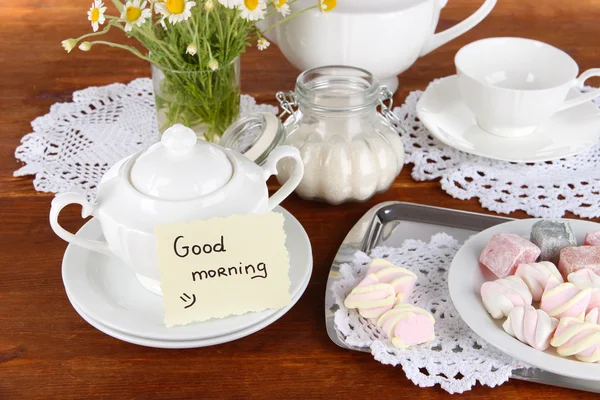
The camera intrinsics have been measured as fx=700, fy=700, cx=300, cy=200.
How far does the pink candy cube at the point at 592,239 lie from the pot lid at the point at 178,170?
443 mm

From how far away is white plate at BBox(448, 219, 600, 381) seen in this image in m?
0.69

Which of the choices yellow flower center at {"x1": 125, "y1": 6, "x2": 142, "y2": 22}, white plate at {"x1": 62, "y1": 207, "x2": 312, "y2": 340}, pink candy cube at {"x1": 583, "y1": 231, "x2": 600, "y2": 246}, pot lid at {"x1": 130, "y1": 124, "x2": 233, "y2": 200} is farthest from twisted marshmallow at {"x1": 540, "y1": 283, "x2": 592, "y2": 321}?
yellow flower center at {"x1": 125, "y1": 6, "x2": 142, "y2": 22}

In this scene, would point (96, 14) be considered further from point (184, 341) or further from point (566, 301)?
point (566, 301)

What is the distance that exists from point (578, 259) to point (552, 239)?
0.04m

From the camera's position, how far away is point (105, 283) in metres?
0.81

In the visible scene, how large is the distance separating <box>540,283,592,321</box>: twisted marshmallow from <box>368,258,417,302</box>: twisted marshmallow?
0.47 feet

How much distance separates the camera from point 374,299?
78cm

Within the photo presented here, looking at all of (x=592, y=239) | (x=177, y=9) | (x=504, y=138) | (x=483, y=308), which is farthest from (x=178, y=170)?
(x=504, y=138)

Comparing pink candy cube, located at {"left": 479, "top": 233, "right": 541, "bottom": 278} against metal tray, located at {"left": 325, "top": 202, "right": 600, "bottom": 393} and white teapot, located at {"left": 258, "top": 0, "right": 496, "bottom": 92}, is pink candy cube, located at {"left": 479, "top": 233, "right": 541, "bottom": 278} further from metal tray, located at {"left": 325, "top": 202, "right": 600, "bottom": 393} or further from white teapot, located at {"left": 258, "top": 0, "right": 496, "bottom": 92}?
white teapot, located at {"left": 258, "top": 0, "right": 496, "bottom": 92}

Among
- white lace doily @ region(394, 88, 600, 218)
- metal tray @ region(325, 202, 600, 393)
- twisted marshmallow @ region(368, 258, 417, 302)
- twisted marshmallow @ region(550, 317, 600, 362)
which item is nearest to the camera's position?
twisted marshmallow @ region(550, 317, 600, 362)

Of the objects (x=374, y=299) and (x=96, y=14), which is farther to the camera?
(x=96, y=14)

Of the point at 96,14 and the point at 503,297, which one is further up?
the point at 96,14

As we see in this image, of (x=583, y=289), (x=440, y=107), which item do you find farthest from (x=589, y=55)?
(x=583, y=289)

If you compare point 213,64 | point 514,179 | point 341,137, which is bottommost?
point 514,179
